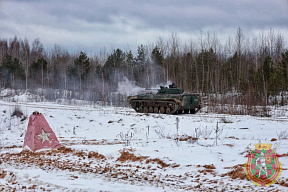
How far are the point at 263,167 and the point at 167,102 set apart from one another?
14.4 metres

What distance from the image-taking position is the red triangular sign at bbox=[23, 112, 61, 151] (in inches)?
311

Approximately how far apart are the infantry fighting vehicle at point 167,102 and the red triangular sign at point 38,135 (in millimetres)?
11675

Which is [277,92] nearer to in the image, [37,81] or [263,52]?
[263,52]

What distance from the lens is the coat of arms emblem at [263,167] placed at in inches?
185

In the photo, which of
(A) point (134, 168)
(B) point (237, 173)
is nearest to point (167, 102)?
(A) point (134, 168)

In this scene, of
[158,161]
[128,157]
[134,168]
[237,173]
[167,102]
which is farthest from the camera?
[167,102]

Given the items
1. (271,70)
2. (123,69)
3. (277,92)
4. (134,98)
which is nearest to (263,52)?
(271,70)

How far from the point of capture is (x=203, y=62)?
145ft

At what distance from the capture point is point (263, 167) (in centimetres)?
512

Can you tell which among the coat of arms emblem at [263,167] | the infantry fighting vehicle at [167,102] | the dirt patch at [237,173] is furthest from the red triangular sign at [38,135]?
the infantry fighting vehicle at [167,102]

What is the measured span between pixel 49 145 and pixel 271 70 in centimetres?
3190

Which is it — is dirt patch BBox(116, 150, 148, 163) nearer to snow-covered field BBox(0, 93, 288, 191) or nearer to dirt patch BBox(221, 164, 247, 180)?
snow-covered field BBox(0, 93, 288, 191)

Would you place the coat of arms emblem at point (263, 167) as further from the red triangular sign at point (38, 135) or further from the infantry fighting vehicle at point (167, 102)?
the infantry fighting vehicle at point (167, 102)

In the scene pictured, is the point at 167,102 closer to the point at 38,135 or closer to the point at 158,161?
the point at 38,135
